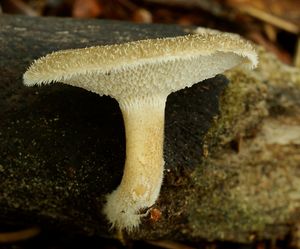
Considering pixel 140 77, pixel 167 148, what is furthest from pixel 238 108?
pixel 140 77

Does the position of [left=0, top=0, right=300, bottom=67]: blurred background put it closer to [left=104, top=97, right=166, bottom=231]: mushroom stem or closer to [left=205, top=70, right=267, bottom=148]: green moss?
[left=205, top=70, right=267, bottom=148]: green moss

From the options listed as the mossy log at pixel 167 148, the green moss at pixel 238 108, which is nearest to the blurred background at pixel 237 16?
the mossy log at pixel 167 148

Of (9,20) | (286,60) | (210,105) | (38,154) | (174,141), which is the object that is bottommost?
(38,154)

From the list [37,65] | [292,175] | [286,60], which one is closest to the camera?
[37,65]

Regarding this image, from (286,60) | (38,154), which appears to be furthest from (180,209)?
(286,60)

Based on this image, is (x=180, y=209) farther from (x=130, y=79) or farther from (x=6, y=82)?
(x=6, y=82)

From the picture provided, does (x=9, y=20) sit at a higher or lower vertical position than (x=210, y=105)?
higher

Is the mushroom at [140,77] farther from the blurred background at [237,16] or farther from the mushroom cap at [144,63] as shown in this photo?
the blurred background at [237,16]
